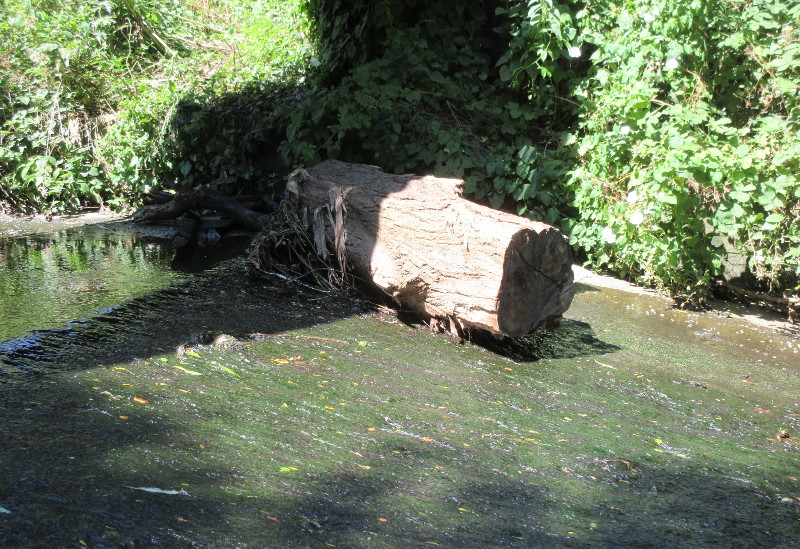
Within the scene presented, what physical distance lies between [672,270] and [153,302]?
3898 mm

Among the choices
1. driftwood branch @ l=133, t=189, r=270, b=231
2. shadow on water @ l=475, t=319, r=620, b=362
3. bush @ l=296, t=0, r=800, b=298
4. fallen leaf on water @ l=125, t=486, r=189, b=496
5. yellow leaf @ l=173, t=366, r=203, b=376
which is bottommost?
shadow on water @ l=475, t=319, r=620, b=362

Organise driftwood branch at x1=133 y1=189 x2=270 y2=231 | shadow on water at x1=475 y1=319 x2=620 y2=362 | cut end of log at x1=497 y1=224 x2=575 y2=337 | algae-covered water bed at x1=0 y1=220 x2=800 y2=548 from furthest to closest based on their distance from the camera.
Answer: driftwood branch at x1=133 y1=189 x2=270 y2=231
shadow on water at x1=475 y1=319 x2=620 y2=362
cut end of log at x1=497 y1=224 x2=575 y2=337
algae-covered water bed at x1=0 y1=220 x2=800 y2=548

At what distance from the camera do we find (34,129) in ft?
28.7

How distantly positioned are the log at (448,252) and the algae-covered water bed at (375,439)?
0.27 meters

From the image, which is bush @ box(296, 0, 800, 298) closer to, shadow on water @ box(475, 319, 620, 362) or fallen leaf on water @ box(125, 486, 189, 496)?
shadow on water @ box(475, 319, 620, 362)

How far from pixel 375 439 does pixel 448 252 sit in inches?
63.8

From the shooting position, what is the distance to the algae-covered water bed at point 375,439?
2.16 m

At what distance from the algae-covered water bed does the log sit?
0.27m

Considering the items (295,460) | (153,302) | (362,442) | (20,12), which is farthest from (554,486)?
(20,12)

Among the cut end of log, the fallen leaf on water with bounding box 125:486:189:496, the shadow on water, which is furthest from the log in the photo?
the fallen leaf on water with bounding box 125:486:189:496

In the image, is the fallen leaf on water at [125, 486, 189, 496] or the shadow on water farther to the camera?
the shadow on water

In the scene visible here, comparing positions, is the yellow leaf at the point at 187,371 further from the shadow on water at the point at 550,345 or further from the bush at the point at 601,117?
the bush at the point at 601,117

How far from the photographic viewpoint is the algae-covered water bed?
2.16 metres

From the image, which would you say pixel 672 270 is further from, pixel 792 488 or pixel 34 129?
pixel 34 129
